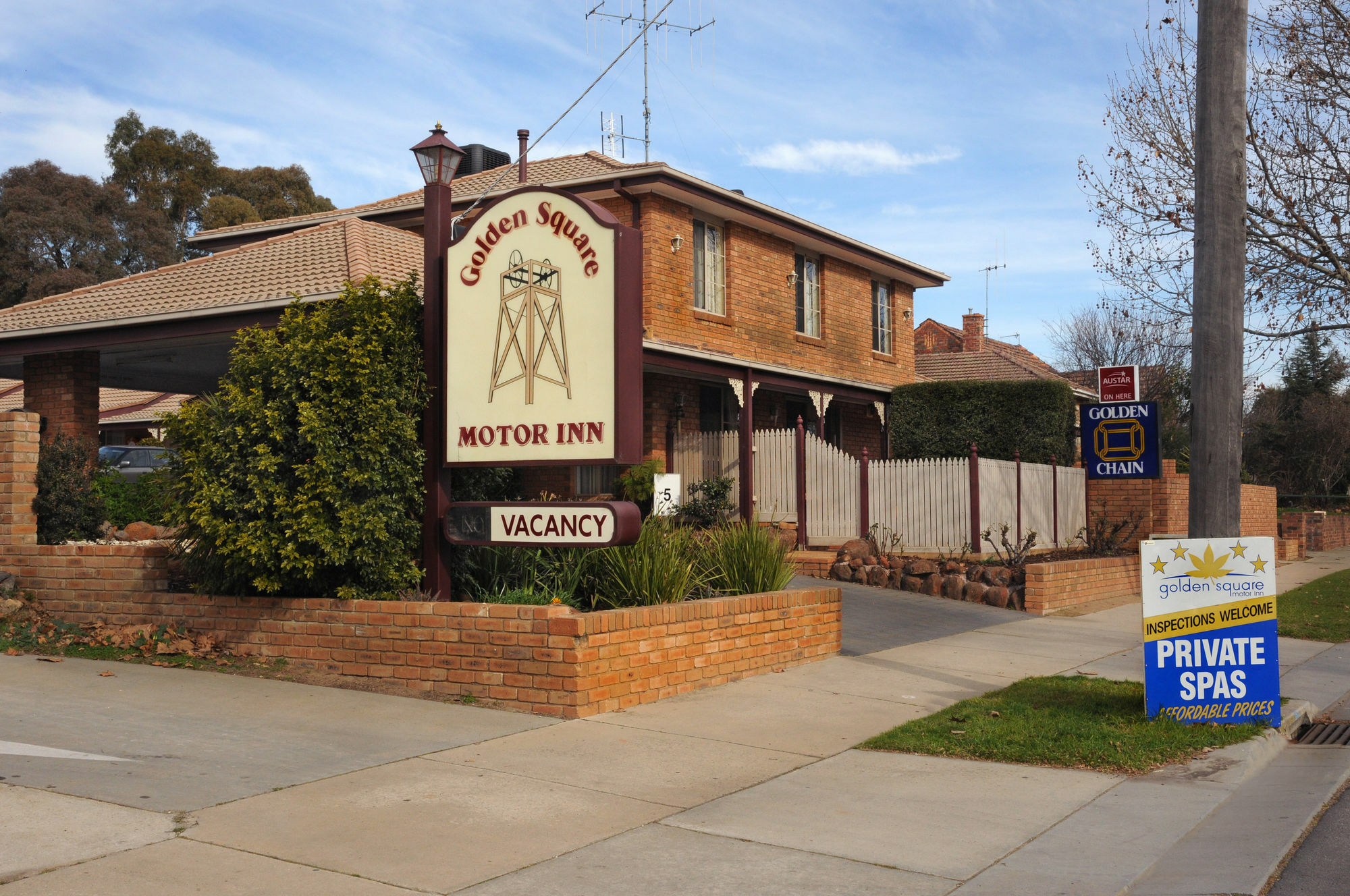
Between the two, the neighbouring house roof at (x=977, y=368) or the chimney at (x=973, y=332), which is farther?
the chimney at (x=973, y=332)

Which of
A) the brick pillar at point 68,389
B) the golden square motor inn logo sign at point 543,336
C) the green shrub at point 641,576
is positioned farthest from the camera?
the brick pillar at point 68,389

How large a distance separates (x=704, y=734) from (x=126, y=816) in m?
3.63

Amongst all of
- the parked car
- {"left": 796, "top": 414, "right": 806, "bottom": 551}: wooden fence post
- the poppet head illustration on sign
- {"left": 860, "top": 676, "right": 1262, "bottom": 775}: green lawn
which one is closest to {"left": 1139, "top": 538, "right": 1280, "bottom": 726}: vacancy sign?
{"left": 860, "top": 676, "right": 1262, "bottom": 775}: green lawn

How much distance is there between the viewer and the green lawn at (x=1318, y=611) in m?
13.4

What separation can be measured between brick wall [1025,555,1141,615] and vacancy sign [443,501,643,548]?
27.3 ft

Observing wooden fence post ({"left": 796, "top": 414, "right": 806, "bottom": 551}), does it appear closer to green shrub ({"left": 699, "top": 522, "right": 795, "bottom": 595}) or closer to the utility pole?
green shrub ({"left": 699, "top": 522, "right": 795, "bottom": 595})

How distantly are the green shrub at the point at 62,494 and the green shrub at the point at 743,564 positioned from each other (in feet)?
20.8

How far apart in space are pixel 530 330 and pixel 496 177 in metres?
11.9

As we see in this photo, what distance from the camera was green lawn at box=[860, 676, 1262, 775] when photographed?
7.05 m

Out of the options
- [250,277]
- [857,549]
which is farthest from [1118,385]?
[250,277]

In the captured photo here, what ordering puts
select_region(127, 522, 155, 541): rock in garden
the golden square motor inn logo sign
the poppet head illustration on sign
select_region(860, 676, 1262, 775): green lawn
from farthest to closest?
select_region(127, 522, 155, 541): rock in garden < the poppet head illustration on sign < the golden square motor inn logo sign < select_region(860, 676, 1262, 775): green lawn

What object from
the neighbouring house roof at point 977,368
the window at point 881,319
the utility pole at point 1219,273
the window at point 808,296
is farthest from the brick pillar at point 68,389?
the neighbouring house roof at point 977,368

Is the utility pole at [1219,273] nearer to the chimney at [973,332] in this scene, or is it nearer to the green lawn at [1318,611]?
the green lawn at [1318,611]

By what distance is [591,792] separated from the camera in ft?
20.2
